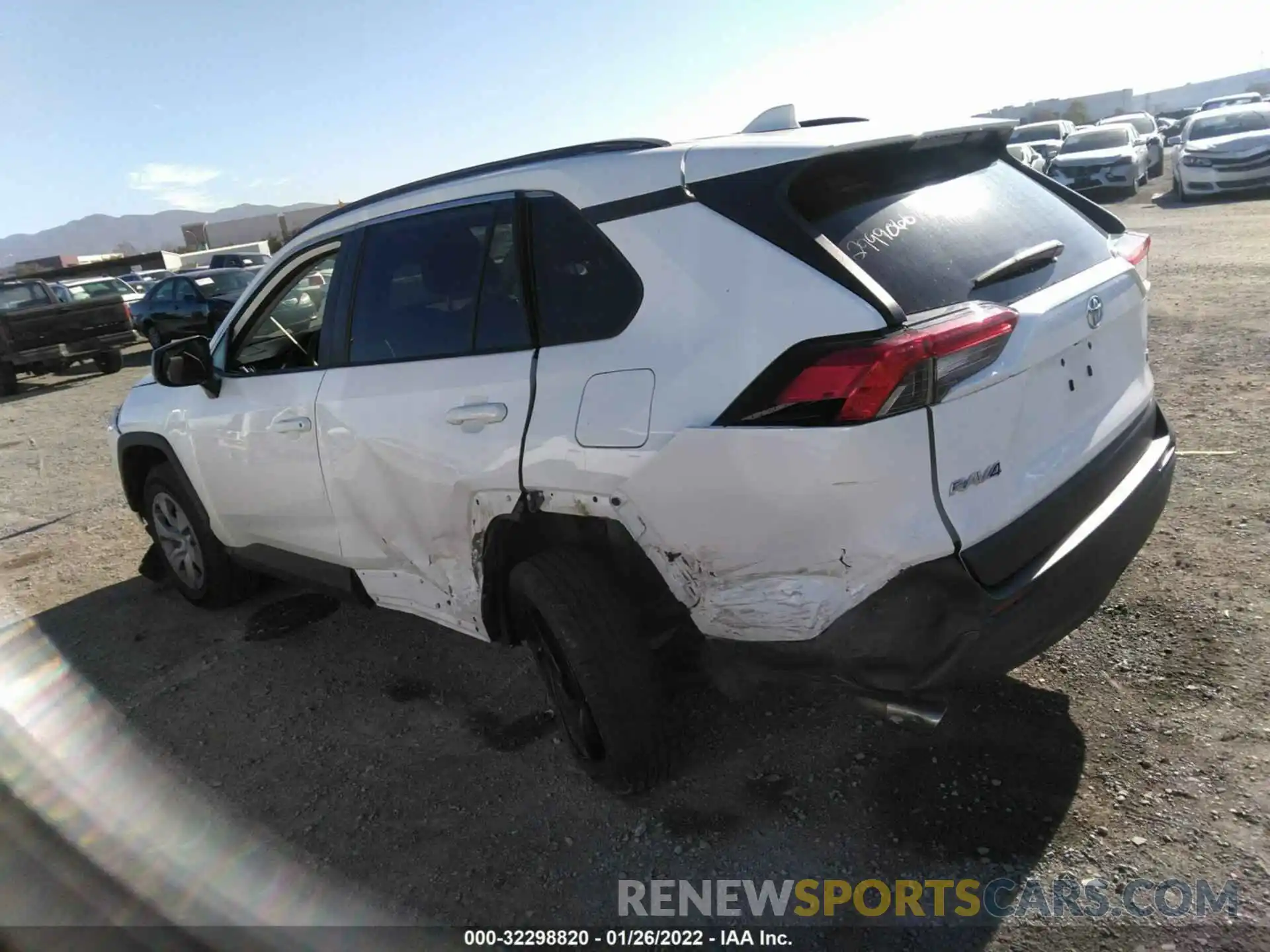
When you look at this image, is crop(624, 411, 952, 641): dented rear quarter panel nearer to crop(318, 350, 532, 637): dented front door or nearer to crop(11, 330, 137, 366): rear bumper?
crop(318, 350, 532, 637): dented front door

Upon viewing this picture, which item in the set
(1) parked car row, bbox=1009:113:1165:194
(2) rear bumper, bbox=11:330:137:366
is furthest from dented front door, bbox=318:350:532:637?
(1) parked car row, bbox=1009:113:1165:194

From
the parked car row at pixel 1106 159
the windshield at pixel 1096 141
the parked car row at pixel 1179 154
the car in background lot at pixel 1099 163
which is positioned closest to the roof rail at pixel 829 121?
the parked car row at pixel 1179 154

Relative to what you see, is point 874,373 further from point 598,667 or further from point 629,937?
point 629,937

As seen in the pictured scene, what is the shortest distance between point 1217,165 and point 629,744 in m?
19.2

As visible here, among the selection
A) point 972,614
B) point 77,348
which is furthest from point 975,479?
point 77,348

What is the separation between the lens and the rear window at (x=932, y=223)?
2307 mm

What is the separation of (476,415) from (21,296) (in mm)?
16551

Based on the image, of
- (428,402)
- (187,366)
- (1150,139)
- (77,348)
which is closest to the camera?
(428,402)

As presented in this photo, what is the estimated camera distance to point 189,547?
467 cm

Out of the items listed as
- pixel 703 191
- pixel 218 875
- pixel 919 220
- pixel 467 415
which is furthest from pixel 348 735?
pixel 919 220

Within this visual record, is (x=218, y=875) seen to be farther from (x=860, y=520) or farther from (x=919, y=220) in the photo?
(x=919, y=220)

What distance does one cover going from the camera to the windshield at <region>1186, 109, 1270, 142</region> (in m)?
18.4

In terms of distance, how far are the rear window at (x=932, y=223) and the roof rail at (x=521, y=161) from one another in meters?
0.58

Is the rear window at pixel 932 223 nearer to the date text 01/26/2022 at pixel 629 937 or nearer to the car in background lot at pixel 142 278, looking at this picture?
the date text 01/26/2022 at pixel 629 937
